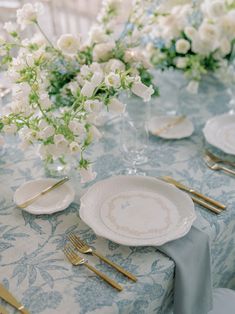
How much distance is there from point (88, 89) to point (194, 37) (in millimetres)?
694

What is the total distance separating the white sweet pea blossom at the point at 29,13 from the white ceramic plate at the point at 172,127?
50cm

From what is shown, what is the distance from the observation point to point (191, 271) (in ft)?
2.92

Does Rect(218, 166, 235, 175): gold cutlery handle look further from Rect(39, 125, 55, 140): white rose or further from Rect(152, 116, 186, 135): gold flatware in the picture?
Rect(39, 125, 55, 140): white rose

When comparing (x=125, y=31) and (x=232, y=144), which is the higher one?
(x=125, y=31)

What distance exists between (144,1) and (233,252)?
0.81 metres

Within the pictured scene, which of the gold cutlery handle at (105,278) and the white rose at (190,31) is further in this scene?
the white rose at (190,31)

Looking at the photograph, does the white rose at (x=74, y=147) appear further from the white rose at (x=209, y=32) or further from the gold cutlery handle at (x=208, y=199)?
the white rose at (x=209, y=32)

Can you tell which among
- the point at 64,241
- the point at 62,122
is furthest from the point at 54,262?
the point at 62,122

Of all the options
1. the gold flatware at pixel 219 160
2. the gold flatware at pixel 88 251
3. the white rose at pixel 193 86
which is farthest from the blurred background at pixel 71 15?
the gold flatware at pixel 88 251

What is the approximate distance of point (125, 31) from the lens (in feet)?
4.33

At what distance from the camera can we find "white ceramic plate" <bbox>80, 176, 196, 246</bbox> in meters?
0.89

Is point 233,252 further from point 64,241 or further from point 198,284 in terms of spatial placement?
point 64,241

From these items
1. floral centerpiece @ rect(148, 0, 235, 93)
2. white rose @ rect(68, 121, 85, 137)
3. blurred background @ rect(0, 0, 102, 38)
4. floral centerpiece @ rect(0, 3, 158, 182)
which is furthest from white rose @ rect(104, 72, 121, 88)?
blurred background @ rect(0, 0, 102, 38)

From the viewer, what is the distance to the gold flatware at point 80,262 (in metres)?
0.80
